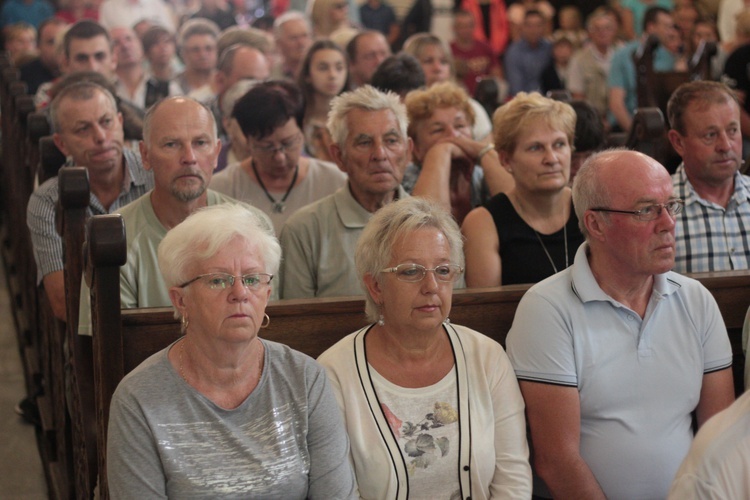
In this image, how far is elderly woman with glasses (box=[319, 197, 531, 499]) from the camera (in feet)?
7.40

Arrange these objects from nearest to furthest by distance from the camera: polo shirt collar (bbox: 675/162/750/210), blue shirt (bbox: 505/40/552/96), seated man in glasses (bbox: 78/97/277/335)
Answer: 1. seated man in glasses (bbox: 78/97/277/335)
2. polo shirt collar (bbox: 675/162/750/210)
3. blue shirt (bbox: 505/40/552/96)

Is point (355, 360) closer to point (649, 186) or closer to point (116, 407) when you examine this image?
point (116, 407)

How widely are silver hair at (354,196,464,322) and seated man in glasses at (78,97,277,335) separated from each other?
0.45 metres

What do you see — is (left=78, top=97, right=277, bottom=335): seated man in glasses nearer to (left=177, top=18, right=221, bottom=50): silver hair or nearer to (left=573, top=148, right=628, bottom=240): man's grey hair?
(left=573, top=148, right=628, bottom=240): man's grey hair

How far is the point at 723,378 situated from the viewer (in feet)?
8.07

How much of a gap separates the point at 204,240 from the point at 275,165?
4.81 ft

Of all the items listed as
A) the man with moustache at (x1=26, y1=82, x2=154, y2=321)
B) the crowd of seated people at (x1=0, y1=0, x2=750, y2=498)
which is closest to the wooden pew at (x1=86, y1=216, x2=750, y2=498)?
the crowd of seated people at (x1=0, y1=0, x2=750, y2=498)

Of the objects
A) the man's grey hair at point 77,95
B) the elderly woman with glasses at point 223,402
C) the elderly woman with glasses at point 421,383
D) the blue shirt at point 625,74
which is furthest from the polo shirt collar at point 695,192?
the blue shirt at point 625,74

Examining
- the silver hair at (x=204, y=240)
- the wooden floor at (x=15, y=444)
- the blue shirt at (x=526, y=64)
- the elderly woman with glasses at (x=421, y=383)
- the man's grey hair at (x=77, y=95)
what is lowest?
the wooden floor at (x=15, y=444)

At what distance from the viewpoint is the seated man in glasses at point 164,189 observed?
9.11 ft

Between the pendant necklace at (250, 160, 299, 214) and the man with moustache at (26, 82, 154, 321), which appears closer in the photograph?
the man with moustache at (26, 82, 154, 321)

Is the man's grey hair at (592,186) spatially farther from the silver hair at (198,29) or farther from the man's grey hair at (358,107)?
Result: the silver hair at (198,29)

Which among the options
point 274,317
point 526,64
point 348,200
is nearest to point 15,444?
point 348,200

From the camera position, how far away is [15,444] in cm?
377
